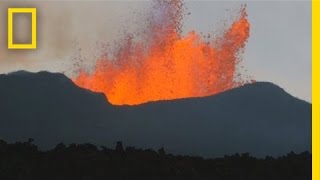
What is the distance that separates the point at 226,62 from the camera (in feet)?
23.3

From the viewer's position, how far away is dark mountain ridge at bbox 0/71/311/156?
6820mm

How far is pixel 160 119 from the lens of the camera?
7199 mm

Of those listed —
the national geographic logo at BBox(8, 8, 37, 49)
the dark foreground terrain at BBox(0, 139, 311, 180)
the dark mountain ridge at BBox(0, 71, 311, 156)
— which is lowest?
the dark foreground terrain at BBox(0, 139, 311, 180)

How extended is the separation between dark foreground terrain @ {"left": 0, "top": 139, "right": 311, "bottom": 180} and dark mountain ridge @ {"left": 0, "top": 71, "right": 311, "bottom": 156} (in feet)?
0.45

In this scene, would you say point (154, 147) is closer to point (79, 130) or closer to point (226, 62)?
point (79, 130)

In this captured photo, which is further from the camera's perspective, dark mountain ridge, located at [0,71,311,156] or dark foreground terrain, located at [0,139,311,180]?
dark mountain ridge, located at [0,71,311,156]

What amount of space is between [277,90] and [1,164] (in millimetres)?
3494

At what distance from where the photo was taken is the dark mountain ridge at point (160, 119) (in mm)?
6820

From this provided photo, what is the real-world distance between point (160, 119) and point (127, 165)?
90 centimetres

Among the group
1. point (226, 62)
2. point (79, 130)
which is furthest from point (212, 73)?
point (79, 130)

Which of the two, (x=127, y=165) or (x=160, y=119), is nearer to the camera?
(x=127, y=165)

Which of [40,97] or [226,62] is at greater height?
[226,62]

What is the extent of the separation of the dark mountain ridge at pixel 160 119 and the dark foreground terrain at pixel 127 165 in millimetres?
137

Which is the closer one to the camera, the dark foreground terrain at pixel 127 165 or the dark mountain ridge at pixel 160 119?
the dark foreground terrain at pixel 127 165
